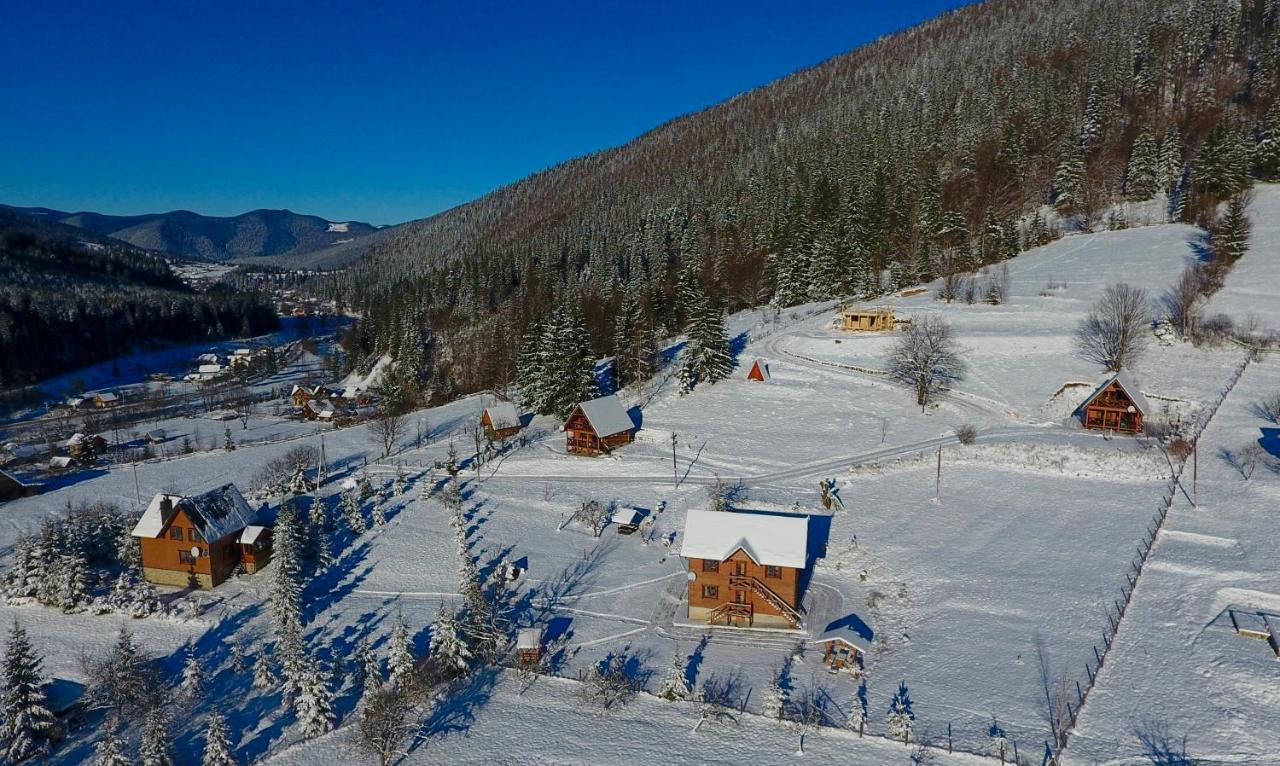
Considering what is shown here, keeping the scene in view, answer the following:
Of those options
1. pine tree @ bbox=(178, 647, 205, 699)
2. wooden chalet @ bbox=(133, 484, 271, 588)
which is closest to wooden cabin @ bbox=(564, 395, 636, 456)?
wooden chalet @ bbox=(133, 484, 271, 588)

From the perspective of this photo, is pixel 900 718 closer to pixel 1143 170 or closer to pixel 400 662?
pixel 400 662

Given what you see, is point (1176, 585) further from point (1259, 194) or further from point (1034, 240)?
point (1259, 194)

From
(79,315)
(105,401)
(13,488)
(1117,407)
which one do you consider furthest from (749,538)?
(79,315)

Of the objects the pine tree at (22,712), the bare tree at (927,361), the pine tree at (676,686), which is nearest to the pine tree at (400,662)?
the pine tree at (676,686)

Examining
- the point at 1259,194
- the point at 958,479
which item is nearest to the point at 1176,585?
the point at 958,479

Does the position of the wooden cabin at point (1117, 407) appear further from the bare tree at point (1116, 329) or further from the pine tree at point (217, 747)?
the pine tree at point (217, 747)

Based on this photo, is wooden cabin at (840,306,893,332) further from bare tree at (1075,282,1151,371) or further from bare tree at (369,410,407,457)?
bare tree at (369,410,407,457)
